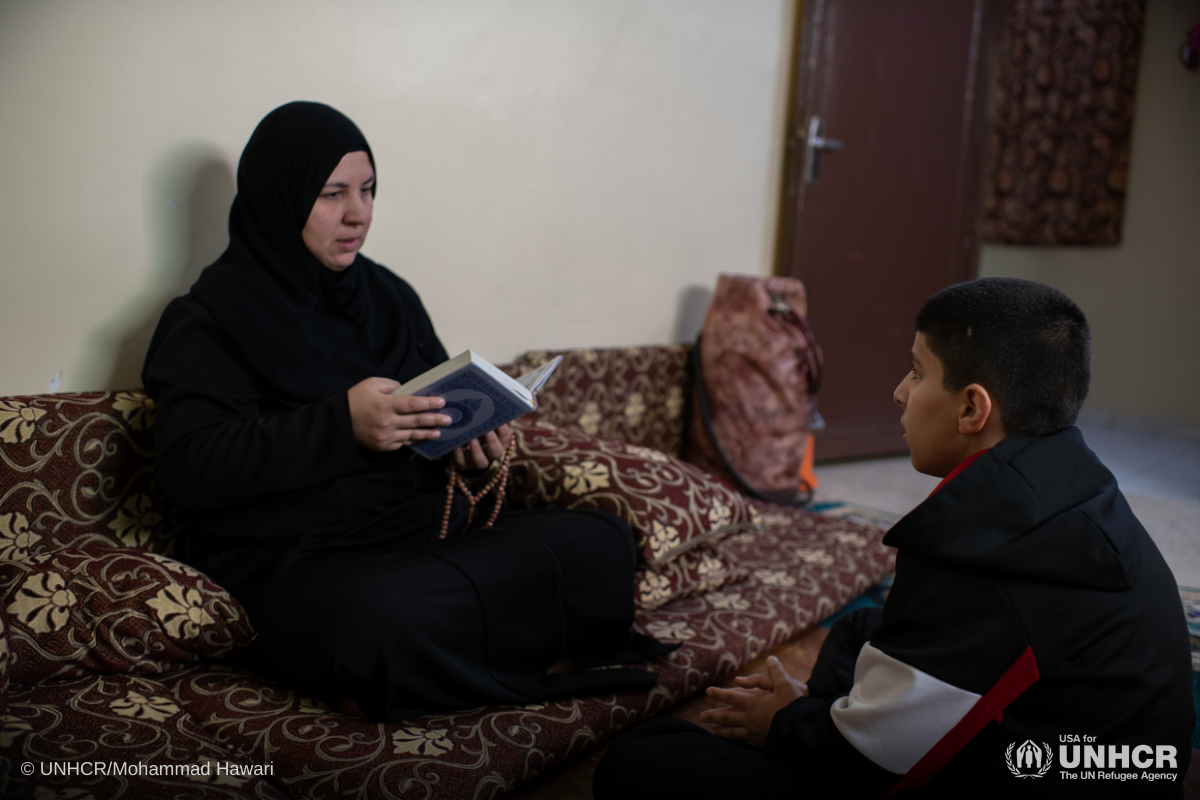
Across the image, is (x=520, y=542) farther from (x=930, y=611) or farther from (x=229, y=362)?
(x=930, y=611)

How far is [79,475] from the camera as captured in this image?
54.7 inches

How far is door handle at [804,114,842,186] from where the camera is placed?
308 cm

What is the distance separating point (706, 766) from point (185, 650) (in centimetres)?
83

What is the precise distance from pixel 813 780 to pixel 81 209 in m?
1.56

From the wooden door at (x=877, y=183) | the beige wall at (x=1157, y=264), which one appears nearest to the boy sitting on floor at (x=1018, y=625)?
the wooden door at (x=877, y=183)

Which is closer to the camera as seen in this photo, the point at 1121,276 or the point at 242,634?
the point at 242,634

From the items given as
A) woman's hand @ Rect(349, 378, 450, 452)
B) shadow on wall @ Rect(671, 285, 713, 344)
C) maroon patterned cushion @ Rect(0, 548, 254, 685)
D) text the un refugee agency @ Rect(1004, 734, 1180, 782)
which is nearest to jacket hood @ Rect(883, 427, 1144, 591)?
text the un refugee agency @ Rect(1004, 734, 1180, 782)

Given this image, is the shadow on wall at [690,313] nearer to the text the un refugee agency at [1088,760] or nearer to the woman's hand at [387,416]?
the woman's hand at [387,416]

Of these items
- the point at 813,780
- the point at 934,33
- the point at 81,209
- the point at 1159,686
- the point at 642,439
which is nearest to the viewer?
the point at 1159,686

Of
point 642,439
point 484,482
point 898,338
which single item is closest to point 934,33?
point 898,338

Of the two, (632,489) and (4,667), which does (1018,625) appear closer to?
(632,489)

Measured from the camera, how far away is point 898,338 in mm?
3488

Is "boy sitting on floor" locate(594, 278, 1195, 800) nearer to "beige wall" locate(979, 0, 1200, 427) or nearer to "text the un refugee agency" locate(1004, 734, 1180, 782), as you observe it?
"text the un refugee agency" locate(1004, 734, 1180, 782)

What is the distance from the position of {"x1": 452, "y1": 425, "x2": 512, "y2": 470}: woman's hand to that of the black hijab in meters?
0.22
